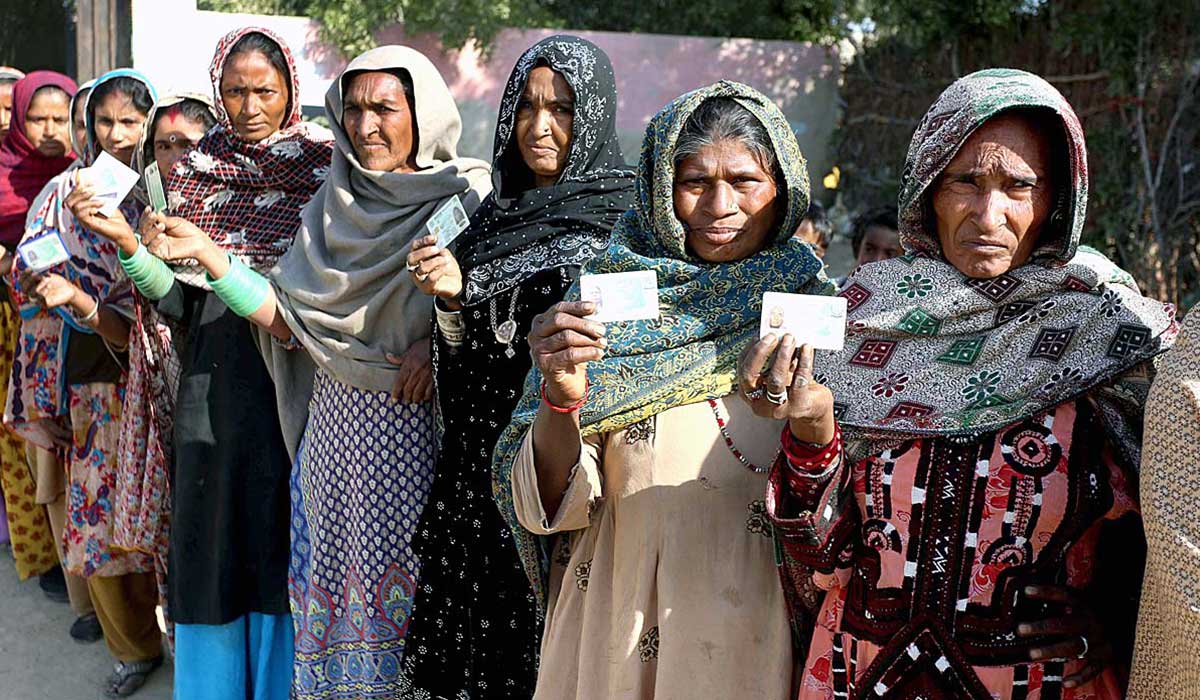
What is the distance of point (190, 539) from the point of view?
3.86 meters

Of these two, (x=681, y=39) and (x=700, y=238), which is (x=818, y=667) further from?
(x=681, y=39)

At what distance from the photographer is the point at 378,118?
352 cm

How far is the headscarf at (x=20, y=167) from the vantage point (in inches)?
226

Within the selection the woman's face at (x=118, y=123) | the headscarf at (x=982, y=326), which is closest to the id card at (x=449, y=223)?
the headscarf at (x=982, y=326)

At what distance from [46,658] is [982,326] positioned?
15.2 feet

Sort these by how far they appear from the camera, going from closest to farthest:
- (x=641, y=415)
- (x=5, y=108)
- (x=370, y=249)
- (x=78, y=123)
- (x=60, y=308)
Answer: (x=641, y=415), (x=370, y=249), (x=60, y=308), (x=78, y=123), (x=5, y=108)

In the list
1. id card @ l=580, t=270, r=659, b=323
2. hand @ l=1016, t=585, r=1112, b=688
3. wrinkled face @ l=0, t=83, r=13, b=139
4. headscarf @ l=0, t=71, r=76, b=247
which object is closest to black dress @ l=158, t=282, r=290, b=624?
id card @ l=580, t=270, r=659, b=323

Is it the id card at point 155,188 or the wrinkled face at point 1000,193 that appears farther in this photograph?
the id card at point 155,188

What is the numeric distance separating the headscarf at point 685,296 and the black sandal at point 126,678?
3278 millimetres

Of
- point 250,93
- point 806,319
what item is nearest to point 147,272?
point 250,93

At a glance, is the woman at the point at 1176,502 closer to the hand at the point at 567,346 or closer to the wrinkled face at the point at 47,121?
the hand at the point at 567,346

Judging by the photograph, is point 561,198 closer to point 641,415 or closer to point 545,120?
point 545,120

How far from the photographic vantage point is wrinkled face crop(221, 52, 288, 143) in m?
3.84

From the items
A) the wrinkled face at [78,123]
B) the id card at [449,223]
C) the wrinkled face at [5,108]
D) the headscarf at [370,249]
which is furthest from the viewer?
the wrinkled face at [5,108]
